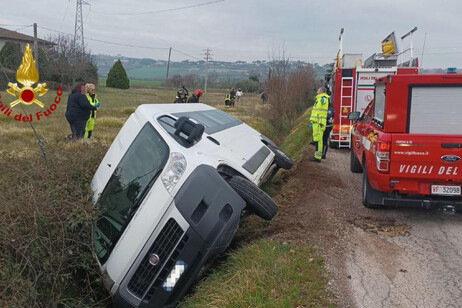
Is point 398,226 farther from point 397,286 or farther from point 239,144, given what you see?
point 239,144

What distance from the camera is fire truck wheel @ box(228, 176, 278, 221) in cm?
467

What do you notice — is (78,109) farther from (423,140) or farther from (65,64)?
(65,64)

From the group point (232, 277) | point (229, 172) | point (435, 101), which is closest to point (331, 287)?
point (232, 277)

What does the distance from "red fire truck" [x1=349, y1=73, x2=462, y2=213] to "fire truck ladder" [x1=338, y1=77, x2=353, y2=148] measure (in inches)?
288

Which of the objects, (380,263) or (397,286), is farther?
(380,263)

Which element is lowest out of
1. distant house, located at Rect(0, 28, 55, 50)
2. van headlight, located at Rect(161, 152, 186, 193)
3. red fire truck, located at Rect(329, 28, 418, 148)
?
van headlight, located at Rect(161, 152, 186, 193)

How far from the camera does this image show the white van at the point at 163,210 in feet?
13.2

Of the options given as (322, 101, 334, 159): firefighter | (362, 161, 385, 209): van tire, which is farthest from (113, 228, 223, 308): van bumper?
(322, 101, 334, 159): firefighter

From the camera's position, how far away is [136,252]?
4086 millimetres

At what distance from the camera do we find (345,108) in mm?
13164

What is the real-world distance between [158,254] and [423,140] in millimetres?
3575

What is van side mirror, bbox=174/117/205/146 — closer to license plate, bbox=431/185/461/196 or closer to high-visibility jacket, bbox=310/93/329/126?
license plate, bbox=431/185/461/196

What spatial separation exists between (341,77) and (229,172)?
9054 mm

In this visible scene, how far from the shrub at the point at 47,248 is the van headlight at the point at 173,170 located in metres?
0.86
